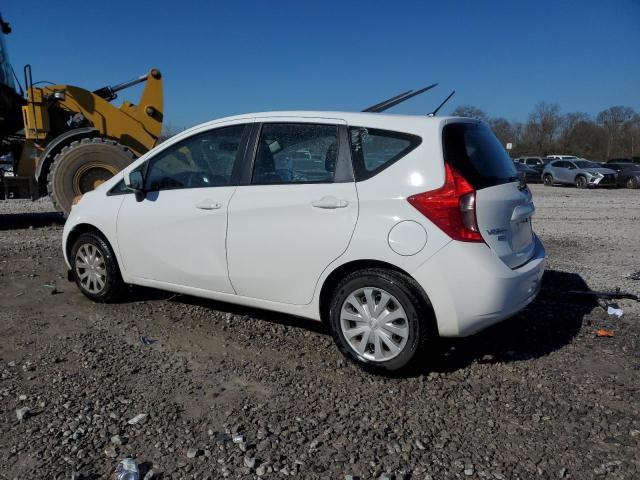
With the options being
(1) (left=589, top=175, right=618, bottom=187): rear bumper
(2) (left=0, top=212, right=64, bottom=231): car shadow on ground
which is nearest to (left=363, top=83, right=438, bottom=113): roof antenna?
(2) (left=0, top=212, right=64, bottom=231): car shadow on ground

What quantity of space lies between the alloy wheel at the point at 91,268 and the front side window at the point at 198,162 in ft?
3.15

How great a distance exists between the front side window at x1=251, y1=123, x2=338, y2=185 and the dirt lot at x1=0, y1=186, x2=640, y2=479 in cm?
137

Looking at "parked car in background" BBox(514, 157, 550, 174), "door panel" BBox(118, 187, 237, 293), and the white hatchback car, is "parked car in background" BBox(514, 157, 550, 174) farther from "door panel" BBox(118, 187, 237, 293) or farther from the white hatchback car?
"door panel" BBox(118, 187, 237, 293)

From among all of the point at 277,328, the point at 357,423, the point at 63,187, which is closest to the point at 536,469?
the point at 357,423

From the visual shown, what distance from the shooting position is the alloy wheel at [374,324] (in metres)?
3.44

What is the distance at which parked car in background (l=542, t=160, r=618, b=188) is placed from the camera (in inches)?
1016

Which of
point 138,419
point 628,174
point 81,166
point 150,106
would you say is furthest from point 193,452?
point 628,174

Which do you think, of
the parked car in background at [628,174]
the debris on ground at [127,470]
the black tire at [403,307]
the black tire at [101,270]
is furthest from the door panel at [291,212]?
the parked car in background at [628,174]

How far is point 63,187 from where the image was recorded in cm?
936

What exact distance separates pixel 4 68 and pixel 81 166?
2571 mm

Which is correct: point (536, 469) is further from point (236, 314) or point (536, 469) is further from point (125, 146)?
point (125, 146)

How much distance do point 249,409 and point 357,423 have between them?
67 centimetres

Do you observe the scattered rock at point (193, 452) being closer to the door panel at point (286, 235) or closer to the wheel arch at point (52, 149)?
the door panel at point (286, 235)

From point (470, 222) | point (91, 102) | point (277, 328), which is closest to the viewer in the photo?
point (470, 222)
